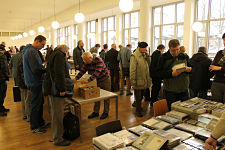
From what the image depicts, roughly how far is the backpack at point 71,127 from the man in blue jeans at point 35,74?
0.56 meters

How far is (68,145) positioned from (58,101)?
0.70 m

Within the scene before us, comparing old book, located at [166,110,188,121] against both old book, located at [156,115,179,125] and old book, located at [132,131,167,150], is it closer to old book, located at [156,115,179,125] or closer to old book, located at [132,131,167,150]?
old book, located at [156,115,179,125]

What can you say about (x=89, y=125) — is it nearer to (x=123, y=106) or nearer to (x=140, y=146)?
(x=123, y=106)

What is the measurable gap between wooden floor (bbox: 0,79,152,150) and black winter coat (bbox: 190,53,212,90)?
1.17 m

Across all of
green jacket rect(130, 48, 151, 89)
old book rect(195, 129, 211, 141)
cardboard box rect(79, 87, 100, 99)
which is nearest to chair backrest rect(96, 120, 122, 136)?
old book rect(195, 129, 211, 141)

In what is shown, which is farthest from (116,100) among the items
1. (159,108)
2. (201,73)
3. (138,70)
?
(201,73)

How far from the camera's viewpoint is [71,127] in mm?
2945

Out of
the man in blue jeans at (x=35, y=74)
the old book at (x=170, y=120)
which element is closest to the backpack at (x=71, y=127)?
the man in blue jeans at (x=35, y=74)

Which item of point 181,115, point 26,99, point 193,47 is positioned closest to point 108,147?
point 181,115

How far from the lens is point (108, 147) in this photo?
1.46 m

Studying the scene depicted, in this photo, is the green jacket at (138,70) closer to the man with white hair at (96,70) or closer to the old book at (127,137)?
the man with white hair at (96,70)

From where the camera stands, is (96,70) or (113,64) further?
(113,64)

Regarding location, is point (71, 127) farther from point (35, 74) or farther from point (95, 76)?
point (35, 74)

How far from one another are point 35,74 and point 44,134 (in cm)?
103
